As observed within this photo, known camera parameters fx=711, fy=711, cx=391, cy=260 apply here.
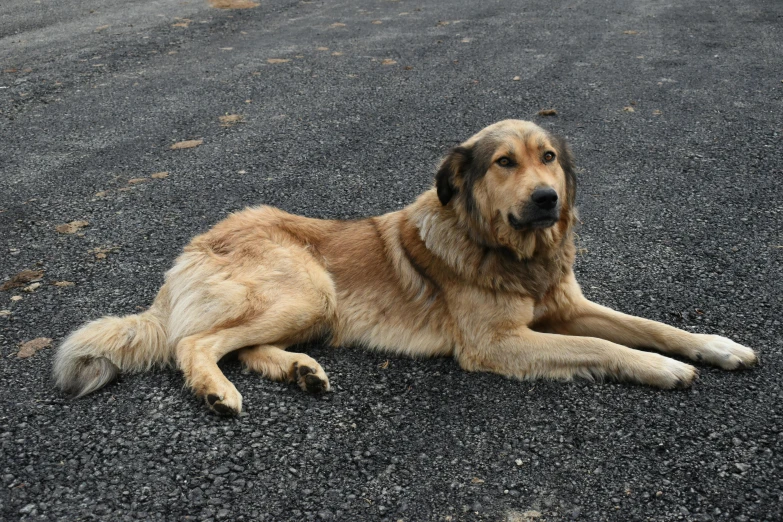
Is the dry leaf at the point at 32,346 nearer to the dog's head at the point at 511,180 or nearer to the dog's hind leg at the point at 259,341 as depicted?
the dog's hind leg at the point at 259,341

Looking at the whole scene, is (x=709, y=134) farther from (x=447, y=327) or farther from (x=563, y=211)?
(x=447, y=327)

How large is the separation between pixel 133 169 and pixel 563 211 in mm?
4666

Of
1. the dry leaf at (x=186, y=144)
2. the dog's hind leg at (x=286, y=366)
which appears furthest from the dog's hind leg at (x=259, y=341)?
the dry leaf at (x=186, y=144)

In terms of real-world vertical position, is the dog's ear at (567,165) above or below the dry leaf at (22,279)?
above

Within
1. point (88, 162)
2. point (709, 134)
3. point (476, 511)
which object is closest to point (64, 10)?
point (88, 162)

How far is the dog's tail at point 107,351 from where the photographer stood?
3.92 m

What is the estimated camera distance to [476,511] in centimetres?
307

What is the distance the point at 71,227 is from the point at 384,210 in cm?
268

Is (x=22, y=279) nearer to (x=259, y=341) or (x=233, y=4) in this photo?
(x=259, y=341)

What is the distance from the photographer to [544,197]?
3.97 m

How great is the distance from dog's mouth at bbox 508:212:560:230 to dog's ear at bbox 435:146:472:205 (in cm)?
46

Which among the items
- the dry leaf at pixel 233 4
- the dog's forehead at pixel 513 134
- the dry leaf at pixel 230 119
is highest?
the dry leaf at pixel 233 4

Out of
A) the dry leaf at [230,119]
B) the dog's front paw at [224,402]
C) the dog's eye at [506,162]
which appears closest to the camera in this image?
the dog's front paw at [224,402]

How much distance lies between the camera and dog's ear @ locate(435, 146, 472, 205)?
4344mm
